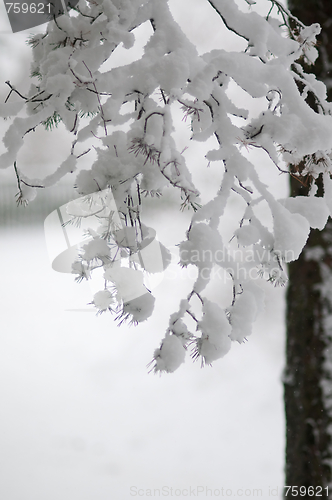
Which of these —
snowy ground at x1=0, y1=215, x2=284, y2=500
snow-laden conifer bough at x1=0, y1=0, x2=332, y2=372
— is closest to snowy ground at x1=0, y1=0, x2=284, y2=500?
snowy ground at x1=0, y1=215, x2=284, y2=500

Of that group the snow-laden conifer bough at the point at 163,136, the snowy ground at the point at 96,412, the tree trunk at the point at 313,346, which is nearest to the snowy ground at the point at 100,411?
the snowy ground at the point at 96,412

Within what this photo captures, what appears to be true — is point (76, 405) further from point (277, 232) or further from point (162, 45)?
point (162, 45)

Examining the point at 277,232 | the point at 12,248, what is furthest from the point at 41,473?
the point at 277,232

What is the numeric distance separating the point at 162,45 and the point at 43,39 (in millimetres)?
352

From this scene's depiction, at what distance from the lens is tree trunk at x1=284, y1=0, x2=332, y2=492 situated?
4.42 ft

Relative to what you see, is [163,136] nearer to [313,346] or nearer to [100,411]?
[313,346]

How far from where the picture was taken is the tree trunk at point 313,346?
1349 millimetres

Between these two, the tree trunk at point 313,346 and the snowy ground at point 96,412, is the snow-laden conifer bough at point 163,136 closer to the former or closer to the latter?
the tree trunk at point 313,346

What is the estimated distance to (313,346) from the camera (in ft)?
4.62

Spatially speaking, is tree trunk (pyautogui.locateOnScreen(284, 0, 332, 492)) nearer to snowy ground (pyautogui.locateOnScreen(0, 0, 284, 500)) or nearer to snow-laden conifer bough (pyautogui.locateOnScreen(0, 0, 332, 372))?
snowy ground (pyautogui.locateOnScreen(0, 0, 284, 500))

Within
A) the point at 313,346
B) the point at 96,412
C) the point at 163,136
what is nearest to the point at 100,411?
the point at 96,412

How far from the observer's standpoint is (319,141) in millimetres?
663

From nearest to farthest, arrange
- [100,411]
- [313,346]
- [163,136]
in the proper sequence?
[163,136]
[313,346]
[100,411]

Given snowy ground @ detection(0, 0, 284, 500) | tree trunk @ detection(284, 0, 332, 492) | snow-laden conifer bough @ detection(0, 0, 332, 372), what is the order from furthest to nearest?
1. snowy ground @ detection(0, 0, 284, 500)
2. tree trunk @ detection(284, 0, 332, 492)
3. snow-laden conifer bough @ detection(0, 0, 332, 372)
